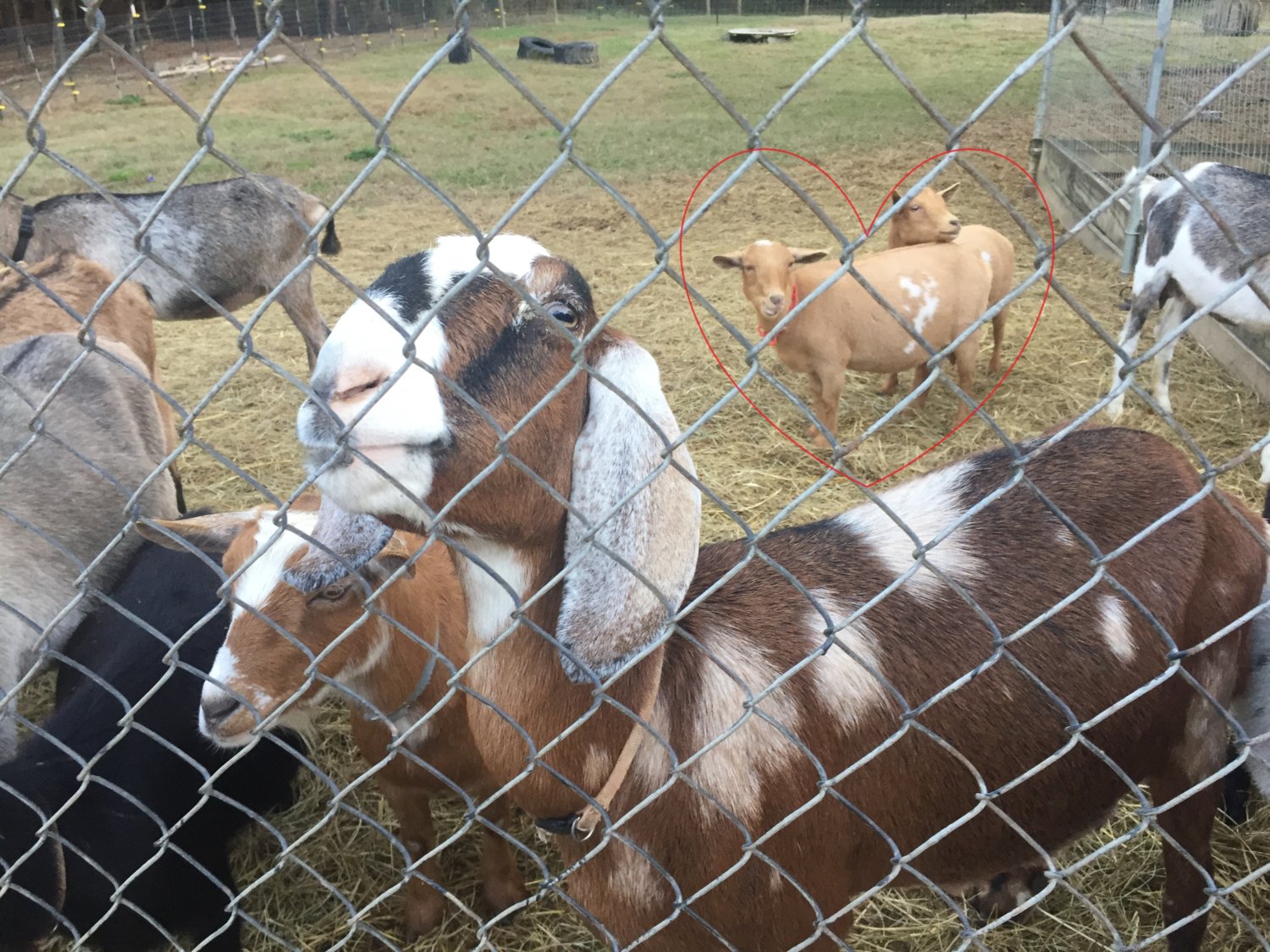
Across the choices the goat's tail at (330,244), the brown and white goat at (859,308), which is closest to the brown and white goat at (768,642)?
the brown and white goat at (859,308)

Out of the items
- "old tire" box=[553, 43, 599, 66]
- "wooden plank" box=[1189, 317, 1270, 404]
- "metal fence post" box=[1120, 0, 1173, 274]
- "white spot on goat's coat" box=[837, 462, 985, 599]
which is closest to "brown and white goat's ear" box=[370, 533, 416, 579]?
"white spot on goat's coat" box=[837, 462, 985, 599]

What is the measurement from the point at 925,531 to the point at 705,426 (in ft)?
10.1

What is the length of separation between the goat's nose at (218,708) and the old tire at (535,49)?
54.7 ft

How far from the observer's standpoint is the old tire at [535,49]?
1688cm

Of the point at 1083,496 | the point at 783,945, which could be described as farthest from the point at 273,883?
the point at 1083,496

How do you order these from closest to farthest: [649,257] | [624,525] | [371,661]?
[624,525] < [371,661] < [649,257]

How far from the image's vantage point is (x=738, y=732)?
179 cm

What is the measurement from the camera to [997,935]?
7.78 ft

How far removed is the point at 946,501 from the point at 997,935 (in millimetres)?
1150

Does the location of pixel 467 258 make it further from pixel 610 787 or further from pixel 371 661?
pixel 371 661

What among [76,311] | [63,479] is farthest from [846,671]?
[76,311]

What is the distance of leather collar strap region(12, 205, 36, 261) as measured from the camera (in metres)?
5.46

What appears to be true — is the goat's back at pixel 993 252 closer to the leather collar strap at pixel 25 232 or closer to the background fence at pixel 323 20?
the leather collar strap at pixel 25 232

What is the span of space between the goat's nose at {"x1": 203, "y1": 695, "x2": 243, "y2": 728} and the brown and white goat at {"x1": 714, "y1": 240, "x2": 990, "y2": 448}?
318 centimetres
